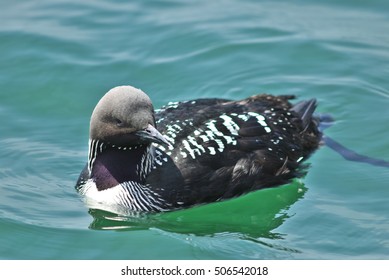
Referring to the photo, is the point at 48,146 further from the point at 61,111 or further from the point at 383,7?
the point at 383,7

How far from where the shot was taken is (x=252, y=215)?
8.54m

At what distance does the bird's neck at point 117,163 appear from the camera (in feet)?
27.1

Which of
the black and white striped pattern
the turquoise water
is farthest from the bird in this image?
the turquoise water

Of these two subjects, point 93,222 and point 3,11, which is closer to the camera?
point 93,222

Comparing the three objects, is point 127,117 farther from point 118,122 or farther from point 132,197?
point 132,197

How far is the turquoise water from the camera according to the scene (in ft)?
26.5

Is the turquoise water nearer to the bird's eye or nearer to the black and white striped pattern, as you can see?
the black and white striped pattern

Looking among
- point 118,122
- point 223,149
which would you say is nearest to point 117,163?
point 118,122

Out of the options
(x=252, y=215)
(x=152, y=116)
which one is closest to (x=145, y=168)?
(x=152, y=116)

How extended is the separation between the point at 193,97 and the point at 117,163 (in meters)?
2.40

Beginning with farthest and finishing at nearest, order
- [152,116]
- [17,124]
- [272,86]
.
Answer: [272,86], [17,124], [152,116]

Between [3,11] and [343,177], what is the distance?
5.45 m

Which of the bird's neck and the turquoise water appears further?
the bird's neck

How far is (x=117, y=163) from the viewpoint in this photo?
8.31 metres
